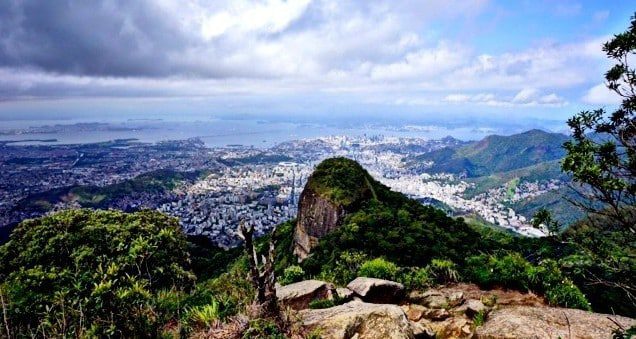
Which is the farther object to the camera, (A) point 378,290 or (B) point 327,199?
(B) point 327,199

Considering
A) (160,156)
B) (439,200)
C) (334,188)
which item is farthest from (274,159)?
(334,188)

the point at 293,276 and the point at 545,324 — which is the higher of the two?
the point at 545,324

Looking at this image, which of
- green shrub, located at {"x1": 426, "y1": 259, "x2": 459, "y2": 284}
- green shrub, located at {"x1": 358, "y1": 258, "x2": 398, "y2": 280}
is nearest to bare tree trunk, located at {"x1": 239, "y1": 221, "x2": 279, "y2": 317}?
green shrub, located at {"x1": 358, "y1": 258, "x2": 398, "y2": 280}

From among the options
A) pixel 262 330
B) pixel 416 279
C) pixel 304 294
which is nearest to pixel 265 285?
pixel 262 330

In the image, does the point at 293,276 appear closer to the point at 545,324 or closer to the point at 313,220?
the point at 545,324

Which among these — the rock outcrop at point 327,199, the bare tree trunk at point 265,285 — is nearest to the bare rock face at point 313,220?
the rock outcrop at point 327,199

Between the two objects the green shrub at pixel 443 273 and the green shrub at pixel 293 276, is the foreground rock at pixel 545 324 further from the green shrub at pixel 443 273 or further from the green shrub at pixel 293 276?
the green shrub at pixel 293 276
